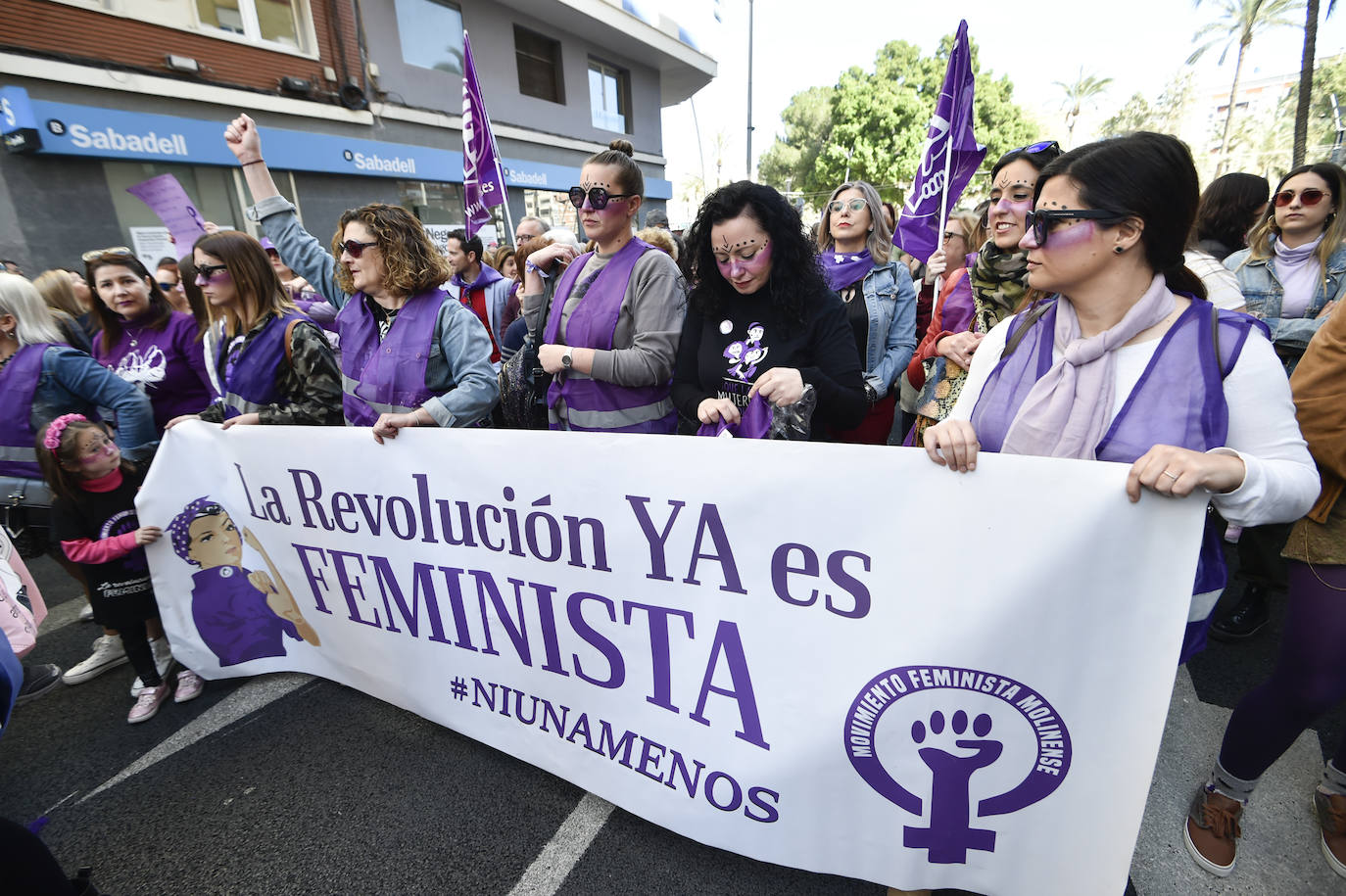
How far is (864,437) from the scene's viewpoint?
10.9 feet

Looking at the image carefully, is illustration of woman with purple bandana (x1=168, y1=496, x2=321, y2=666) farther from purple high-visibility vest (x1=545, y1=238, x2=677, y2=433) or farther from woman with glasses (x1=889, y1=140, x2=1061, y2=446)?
woman with glasses (x1=889, y1=140, x2=1061, y2=446)

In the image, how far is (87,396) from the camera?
8.92ft

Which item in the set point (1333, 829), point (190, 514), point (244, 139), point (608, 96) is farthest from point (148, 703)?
point (608, 96)

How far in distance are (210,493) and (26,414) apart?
96cm

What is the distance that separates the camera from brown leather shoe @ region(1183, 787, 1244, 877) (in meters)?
1.69

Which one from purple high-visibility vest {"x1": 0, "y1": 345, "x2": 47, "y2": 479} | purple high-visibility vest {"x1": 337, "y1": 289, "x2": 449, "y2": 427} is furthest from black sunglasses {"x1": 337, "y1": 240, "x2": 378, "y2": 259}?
→ purple high-visibility vest {"x1": 0, "y1": 345, "x2": 47, "y2": 479}

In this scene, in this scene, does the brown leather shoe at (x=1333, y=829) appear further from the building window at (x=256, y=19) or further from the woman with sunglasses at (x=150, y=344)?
the building window at (x=256, y=19)

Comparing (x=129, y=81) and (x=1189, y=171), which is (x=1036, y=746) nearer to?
(x=1189, y=171)

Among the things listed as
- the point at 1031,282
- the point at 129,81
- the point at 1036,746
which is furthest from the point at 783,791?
the point at 129,81

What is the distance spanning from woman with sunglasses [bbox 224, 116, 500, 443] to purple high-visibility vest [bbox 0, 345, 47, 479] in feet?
4.44

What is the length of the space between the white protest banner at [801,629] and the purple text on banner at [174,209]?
202 cm

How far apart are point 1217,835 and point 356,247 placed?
129 inches

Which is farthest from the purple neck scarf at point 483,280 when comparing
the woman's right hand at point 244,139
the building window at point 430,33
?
the building window at point 430,33

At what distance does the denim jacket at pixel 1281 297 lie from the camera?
9.21 feet
